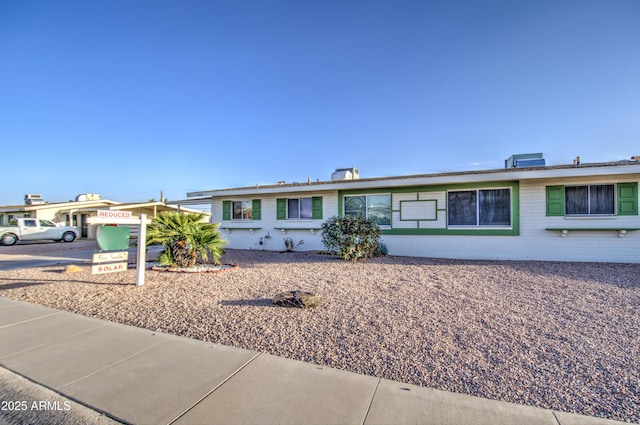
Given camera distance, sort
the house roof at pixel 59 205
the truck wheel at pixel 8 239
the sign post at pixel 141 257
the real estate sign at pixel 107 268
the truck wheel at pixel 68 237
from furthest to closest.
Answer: the house roof at pixel 59 205 < the truck wheel at pixel 68 237 < the truck wheel at pixel 8 239 < the sign post at pixel 141 257 < the real estate sign at pixel 107 268

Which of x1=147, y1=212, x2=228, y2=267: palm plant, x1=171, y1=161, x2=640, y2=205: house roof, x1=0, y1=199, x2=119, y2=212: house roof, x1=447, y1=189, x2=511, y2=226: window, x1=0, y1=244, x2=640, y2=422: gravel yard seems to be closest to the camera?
x1=0, y1=244, x2=640, y2=422: gravel yard

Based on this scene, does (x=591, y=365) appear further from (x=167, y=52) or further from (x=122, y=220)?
(x=167, y=52)

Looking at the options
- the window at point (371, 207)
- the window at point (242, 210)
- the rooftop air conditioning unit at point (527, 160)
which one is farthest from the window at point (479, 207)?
the window at point (242, 210)

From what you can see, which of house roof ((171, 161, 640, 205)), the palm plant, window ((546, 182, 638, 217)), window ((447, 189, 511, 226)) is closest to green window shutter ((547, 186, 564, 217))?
window ((546, 182, 638, 217))

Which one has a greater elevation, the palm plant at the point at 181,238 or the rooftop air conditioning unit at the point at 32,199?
the rooftop air conditioning unit at the point at 32,199

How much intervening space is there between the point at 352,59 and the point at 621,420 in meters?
11.8

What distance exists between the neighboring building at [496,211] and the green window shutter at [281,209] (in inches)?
14.8

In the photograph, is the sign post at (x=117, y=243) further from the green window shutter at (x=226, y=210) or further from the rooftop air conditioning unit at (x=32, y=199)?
the rooftop air conditioning unit at (x=32, y=199)

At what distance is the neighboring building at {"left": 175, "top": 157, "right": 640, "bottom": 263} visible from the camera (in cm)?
912

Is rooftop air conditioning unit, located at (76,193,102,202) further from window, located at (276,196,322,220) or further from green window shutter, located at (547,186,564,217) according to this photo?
green window shutter, located at (547,186,564,217)

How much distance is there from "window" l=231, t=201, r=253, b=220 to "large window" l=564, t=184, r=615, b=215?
41.3ft

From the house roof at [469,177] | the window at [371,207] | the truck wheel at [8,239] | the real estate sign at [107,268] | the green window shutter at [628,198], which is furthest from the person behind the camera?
the truck wheel at [8,239]

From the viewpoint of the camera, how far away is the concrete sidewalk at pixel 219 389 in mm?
2225

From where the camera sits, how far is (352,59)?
11320mm
